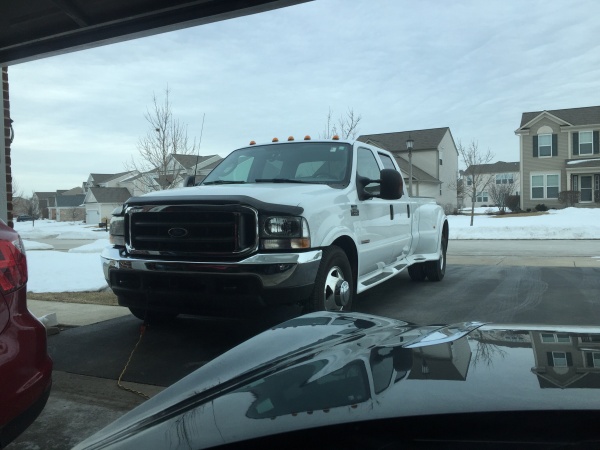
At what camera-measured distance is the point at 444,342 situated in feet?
6.81

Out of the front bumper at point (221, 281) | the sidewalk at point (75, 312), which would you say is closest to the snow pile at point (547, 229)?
the sidewalk at point (75, 312)

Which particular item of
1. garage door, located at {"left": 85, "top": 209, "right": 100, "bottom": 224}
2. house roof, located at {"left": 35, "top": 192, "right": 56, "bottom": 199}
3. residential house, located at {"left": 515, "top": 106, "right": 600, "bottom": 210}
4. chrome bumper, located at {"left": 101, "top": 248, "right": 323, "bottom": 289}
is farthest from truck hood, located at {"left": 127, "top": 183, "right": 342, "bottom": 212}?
house roof, located at {"left": 35, "top": 192, "right": 56, "bottom": 199}

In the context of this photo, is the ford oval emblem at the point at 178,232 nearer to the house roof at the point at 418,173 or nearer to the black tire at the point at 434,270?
the black tire at the point at 434,270

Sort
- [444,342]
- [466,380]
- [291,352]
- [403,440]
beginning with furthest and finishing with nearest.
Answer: [291,352] → [444,342] → [466,380] → [403,440]

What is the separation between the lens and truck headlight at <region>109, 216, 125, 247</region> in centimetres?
490

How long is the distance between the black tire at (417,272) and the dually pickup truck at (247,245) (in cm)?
309

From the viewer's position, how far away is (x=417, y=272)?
867cm

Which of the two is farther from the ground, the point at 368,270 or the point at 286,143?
the point at 286,143

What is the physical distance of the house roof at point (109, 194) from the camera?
221 ft

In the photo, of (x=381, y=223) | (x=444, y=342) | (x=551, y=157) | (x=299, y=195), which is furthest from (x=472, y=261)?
(x=551, y=157)

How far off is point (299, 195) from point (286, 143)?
6.21ft

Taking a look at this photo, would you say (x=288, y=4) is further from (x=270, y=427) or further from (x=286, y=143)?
(x=270, y=427)

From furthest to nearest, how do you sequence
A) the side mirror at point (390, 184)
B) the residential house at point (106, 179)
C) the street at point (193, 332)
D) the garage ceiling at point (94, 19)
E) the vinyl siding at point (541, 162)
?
the residential house at point (106, 179) → the vinyl siding at point (541, 162) → the side mirror at point (390, 184) → the garage ceiling at point (94, 19) → the street at point (193, 332)

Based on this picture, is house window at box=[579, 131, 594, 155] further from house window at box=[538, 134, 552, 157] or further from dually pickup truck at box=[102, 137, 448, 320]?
dually pickup truck at box=[102, 137, 448, 320]
